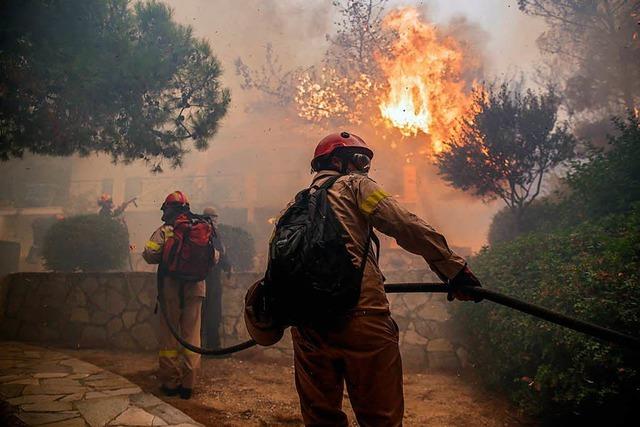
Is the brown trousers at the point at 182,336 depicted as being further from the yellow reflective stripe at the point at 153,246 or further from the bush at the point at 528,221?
the bush at the point at 528,221

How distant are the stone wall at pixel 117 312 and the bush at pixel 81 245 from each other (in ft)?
6.09

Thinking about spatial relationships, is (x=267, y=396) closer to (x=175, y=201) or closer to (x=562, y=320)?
(x=175, y=201)

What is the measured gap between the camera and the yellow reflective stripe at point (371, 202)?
2.26 metres

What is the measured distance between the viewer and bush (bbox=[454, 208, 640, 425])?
311 centimetres

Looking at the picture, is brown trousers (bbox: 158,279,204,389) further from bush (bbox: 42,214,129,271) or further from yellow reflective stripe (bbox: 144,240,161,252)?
bush (bbox: 42,214,129,271)

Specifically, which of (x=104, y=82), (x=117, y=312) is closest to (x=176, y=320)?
(x=117, y=312)

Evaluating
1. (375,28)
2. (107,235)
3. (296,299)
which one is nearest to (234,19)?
(375,28)

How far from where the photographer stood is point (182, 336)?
520 cm

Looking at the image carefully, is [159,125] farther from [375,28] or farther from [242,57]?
[242,57]

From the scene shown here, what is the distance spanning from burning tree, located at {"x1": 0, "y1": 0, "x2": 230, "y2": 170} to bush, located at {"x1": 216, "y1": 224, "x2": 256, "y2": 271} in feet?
14.9

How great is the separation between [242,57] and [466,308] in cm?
3279

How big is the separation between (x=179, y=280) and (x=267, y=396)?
6.46 feet

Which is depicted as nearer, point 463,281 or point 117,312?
point 463,281

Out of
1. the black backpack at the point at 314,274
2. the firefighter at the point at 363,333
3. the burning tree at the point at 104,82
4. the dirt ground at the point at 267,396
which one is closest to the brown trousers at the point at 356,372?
the firefighter at the point at 363,333
